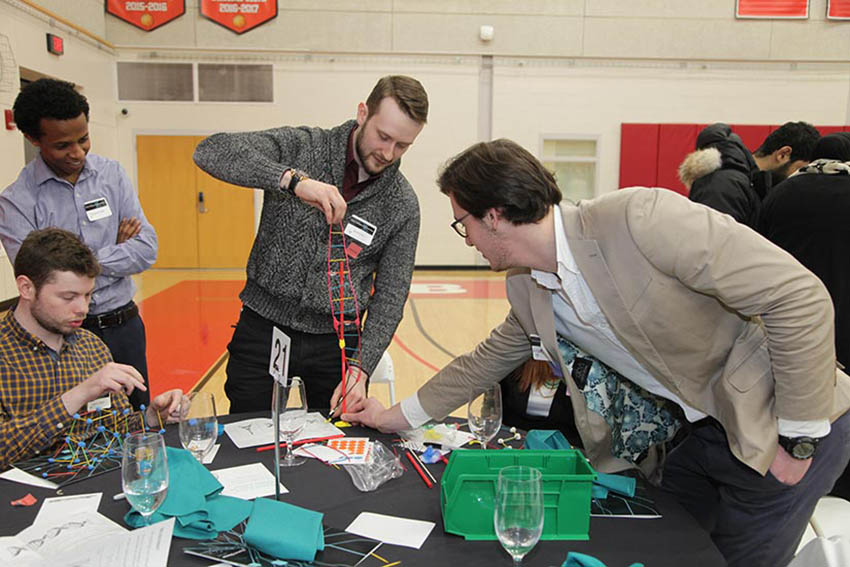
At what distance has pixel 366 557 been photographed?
1.18 m

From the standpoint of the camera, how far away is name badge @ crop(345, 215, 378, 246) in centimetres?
224

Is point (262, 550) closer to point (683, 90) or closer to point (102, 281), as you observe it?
point (102, 281)

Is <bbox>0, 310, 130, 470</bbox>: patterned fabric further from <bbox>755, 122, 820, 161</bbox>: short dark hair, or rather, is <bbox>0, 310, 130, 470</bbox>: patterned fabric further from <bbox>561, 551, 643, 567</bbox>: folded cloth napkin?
<bbox>755, 122, 820, 161</bbox>: short dark hair

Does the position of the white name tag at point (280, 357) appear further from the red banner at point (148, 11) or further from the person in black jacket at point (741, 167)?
the red banner at point (148, 11)

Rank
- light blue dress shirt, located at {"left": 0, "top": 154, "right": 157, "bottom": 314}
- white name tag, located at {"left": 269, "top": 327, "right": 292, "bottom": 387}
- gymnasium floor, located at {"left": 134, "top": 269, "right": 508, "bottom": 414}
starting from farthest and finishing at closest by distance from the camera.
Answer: gymnasium floor, located at {"left": 134, "top": 269, "right": 508, "bottom": 414}, light blue dress shirt, located at {"left": 0, "top": 154, "right": 157, "bottom": 314}, white name tag, located at {"left": 269, "top": 327, "right": 292, "bottom": 387}

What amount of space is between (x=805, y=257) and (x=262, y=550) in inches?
111

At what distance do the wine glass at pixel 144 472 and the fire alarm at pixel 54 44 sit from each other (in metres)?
8.99

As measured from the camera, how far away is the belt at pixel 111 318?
8.52 feet

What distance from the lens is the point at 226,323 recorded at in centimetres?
688

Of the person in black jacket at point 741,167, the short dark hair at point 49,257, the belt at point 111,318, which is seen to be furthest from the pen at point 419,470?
the person in black jacket at point 741,167

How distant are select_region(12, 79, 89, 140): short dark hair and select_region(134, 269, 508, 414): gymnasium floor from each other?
2.10m

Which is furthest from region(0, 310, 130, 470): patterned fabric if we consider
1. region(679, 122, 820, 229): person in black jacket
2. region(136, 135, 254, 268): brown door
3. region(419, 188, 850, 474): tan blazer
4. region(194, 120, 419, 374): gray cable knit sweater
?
region(136, 135, 254, 268): brown door

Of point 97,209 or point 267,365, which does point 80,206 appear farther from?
point 267,365

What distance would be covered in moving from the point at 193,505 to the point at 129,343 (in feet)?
5.53
